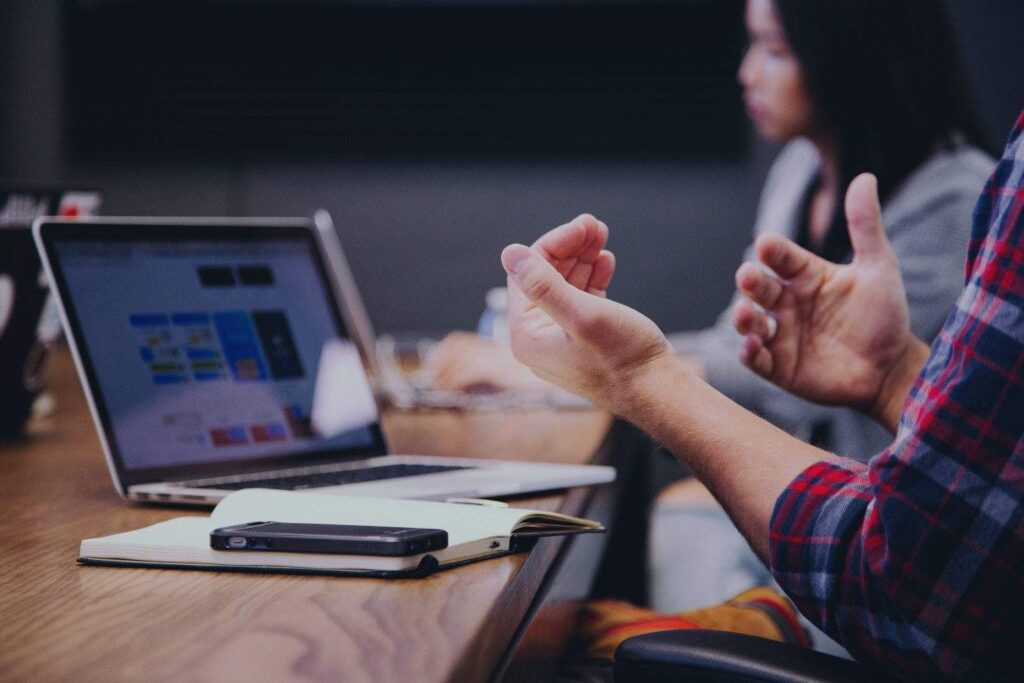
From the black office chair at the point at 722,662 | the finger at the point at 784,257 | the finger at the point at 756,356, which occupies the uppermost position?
the finger at the point at 784,257

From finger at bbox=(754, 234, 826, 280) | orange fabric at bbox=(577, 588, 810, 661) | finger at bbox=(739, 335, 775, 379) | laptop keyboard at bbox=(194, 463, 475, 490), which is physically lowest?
orange fabric at bbox=(577, 588, 810, 661)

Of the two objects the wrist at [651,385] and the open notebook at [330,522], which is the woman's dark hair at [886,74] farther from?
the open notebook at [330,522]

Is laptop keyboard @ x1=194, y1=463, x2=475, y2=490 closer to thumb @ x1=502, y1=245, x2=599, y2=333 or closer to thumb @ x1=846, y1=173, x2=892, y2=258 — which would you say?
thumb @ x1=502, y1=245, x2=599, y2=333

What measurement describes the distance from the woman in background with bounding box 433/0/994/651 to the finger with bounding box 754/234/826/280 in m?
0.65

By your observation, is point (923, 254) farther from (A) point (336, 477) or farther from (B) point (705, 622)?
(A) point (336, 477)

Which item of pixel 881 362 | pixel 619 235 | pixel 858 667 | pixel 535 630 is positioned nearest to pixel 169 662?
pixel 535 630

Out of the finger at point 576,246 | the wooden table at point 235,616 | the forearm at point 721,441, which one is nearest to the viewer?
the wooden table at point 235,616

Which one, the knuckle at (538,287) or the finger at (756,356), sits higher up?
the knuckle at (538,287)

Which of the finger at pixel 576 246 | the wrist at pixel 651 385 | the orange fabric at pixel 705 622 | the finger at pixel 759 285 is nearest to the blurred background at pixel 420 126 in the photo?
the finger at pixel 759 285

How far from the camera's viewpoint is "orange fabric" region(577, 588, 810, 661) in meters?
1.12

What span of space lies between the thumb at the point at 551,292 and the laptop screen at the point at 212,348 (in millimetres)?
422

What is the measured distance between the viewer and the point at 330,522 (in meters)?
0.83

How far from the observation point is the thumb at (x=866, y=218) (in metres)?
1.29

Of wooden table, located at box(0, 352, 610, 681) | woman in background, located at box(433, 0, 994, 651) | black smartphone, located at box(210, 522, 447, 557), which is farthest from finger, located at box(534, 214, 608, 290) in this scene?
woman in background, located at box(433, 0, 994, 651)
